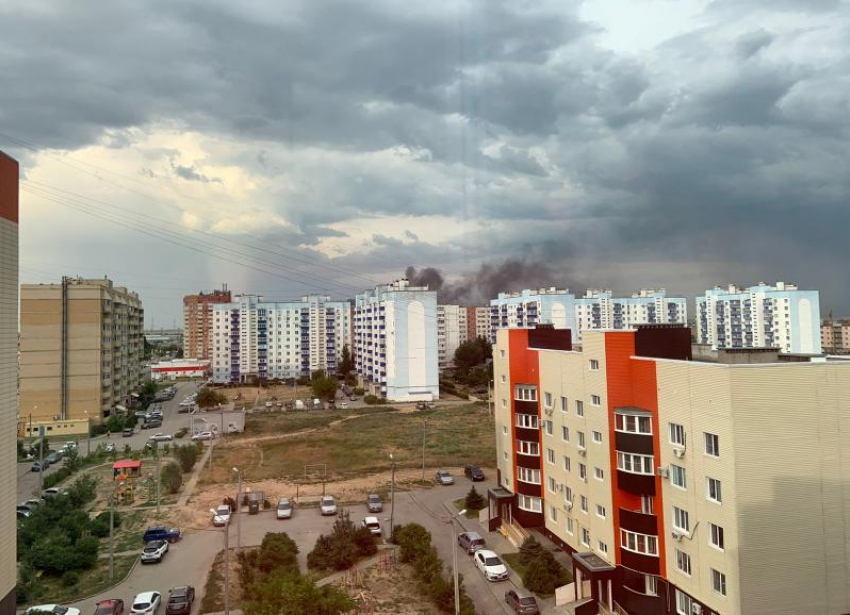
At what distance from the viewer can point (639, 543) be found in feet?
41.0

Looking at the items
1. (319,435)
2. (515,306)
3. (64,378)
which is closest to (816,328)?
(515,306)

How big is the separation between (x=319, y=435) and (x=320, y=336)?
1339 inches

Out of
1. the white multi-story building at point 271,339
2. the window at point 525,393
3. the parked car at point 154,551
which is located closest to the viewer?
the parked car at point 154,551

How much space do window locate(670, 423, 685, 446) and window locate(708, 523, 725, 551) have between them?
1611mm

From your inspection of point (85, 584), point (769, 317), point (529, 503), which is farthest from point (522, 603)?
point (769, 317)

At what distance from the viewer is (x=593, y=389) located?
567 inches

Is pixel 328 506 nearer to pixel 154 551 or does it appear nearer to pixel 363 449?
pixel 154 551

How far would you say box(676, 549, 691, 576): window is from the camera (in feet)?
36.7

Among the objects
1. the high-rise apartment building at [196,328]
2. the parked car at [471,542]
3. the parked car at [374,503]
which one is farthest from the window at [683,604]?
the high-rise apartment building at [196,328]

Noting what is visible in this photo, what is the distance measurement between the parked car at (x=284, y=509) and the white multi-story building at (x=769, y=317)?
47802 mm

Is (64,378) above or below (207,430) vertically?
above

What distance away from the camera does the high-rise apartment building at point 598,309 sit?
6856 centimetres

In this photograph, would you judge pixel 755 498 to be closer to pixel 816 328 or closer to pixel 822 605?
pixel 822 605

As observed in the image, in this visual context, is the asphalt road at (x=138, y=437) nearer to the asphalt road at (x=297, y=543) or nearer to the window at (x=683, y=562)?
the asphalt road at (x=297, y=543)
